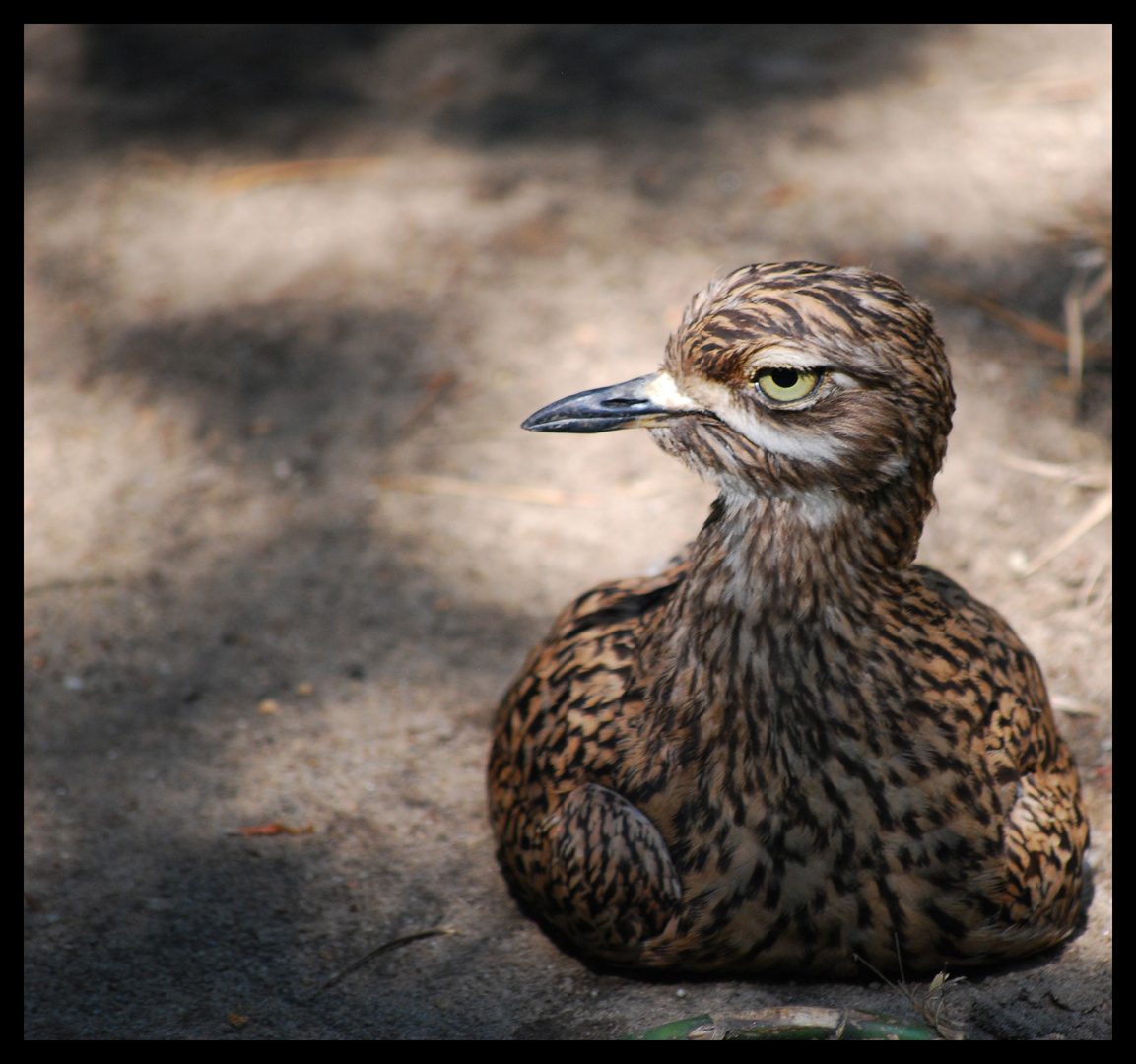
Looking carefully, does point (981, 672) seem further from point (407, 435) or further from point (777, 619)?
point (407, 435)

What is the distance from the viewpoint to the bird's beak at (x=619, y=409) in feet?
8.90

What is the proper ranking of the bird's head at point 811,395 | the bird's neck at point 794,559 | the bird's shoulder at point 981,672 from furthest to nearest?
the bird's shoulder at point 981,672, the bird's neck at point 794,559, the bird's head at point 811,395

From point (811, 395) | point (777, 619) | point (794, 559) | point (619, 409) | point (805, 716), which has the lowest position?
point (805, 716)

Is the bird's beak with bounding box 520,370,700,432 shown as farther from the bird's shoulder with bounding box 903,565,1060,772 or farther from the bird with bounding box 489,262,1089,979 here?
the bird's shoulder with bounding box 903,565,1060,772

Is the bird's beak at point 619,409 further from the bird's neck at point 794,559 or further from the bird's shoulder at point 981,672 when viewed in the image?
the bird's shoulder at point 981,672

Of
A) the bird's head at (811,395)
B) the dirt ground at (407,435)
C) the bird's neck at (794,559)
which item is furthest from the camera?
the dirt ground at (407,435)

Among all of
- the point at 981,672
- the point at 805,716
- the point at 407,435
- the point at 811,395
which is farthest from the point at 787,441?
the point at 407,435

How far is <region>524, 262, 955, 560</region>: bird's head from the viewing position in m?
2.51

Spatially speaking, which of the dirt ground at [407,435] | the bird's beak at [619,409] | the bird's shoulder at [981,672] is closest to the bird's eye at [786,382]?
the bird's beak at [619,409]

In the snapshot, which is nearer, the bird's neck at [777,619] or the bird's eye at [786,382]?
the bird's eye at [786,382]

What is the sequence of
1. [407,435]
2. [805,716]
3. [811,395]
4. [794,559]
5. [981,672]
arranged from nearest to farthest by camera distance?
[811,395], [794,559], [805,716], [981,672], [407,435]

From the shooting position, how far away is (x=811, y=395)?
2.52 metres

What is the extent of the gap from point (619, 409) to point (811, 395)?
0.46m
